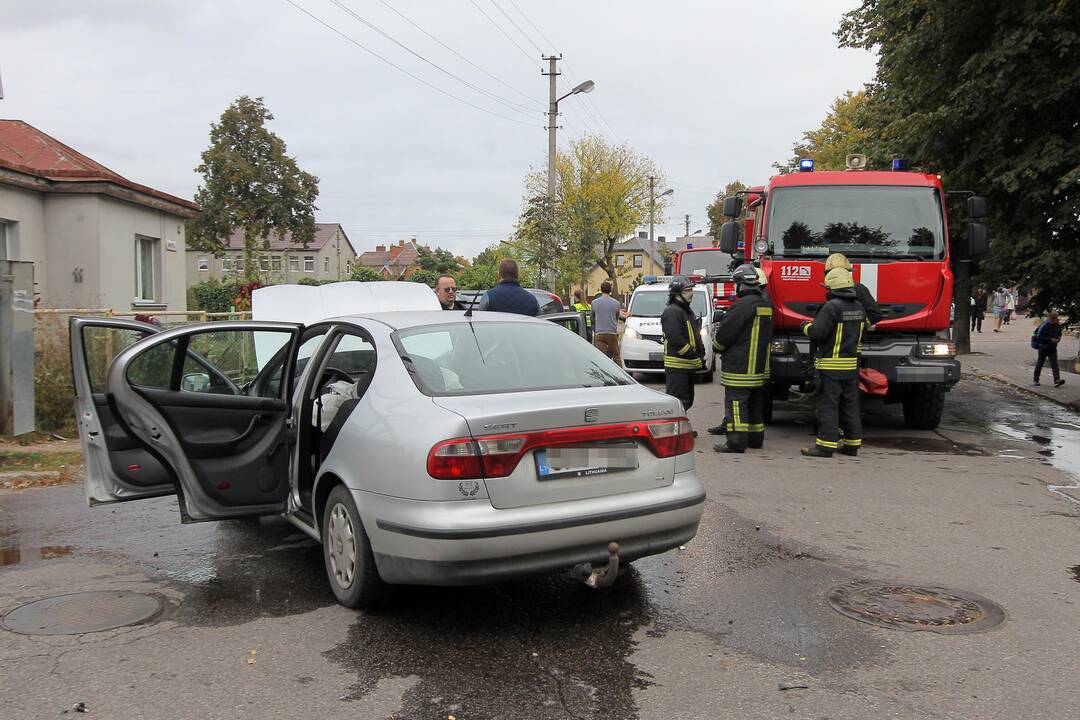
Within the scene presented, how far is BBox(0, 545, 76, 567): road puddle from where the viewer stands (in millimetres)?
5488

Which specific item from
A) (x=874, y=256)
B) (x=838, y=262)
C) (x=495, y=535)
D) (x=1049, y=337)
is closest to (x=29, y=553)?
(x=495, y=535)

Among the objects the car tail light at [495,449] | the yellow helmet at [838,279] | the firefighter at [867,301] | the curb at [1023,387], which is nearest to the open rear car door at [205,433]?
the car tail light at [495,449]

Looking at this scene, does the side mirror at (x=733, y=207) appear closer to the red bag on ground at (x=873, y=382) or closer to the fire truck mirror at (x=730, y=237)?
the fire truck mirror at (x=730, y=237)

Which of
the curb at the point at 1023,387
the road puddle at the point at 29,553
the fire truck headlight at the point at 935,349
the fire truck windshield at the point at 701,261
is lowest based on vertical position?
the road puddle at the point at 29,553

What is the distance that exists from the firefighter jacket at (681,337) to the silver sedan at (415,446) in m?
4.47

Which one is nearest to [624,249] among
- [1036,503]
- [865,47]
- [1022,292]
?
[865,47]

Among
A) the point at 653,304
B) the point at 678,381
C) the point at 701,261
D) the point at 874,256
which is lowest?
the point at 678,381

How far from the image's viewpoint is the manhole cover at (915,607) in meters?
4.29

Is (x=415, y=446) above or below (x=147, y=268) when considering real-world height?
below

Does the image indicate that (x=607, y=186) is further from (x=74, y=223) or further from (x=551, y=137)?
(x=74, y=223)

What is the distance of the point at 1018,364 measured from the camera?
2033cm

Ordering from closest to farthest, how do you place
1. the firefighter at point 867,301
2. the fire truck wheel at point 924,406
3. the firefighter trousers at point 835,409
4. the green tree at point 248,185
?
the firefighter trousers at point 835,409
the firefighter at point 867,301
the fire truck wheel at point 924,406
the green tree at point 248,185

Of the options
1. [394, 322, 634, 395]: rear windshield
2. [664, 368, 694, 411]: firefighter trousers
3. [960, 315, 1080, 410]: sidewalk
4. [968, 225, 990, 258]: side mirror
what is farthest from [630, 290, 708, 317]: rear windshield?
[394, 322, 634, 395]: rear windshield

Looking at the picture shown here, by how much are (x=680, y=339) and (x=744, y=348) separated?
706 mm
